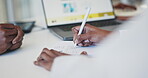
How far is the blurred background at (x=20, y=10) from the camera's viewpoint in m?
1.60

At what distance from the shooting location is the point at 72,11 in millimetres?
1056

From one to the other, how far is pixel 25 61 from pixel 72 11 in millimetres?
535

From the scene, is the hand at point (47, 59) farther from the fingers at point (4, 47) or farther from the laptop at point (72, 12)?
the laptop at point (72, 12)

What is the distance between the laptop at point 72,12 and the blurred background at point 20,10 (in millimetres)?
274

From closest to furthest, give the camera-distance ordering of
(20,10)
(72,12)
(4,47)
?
1. (4,47)
2. (72,12)
3. (20,10)

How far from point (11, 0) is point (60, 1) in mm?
795

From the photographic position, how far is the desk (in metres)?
0.50

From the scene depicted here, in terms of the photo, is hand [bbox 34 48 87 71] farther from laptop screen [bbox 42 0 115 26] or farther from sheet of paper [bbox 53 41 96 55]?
laptop screen [bbox 42 0 115 26]

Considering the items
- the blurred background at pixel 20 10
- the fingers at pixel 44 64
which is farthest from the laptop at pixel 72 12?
the fingers at pixel 44 64

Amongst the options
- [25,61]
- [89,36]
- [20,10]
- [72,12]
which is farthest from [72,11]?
[20,10]

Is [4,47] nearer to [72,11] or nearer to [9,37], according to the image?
[9,37]

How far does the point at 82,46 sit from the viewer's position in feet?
2.30

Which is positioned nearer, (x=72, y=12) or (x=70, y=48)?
(x=70, y=48)

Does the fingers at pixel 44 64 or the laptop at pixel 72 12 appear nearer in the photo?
the fingers at pixel 44 64
